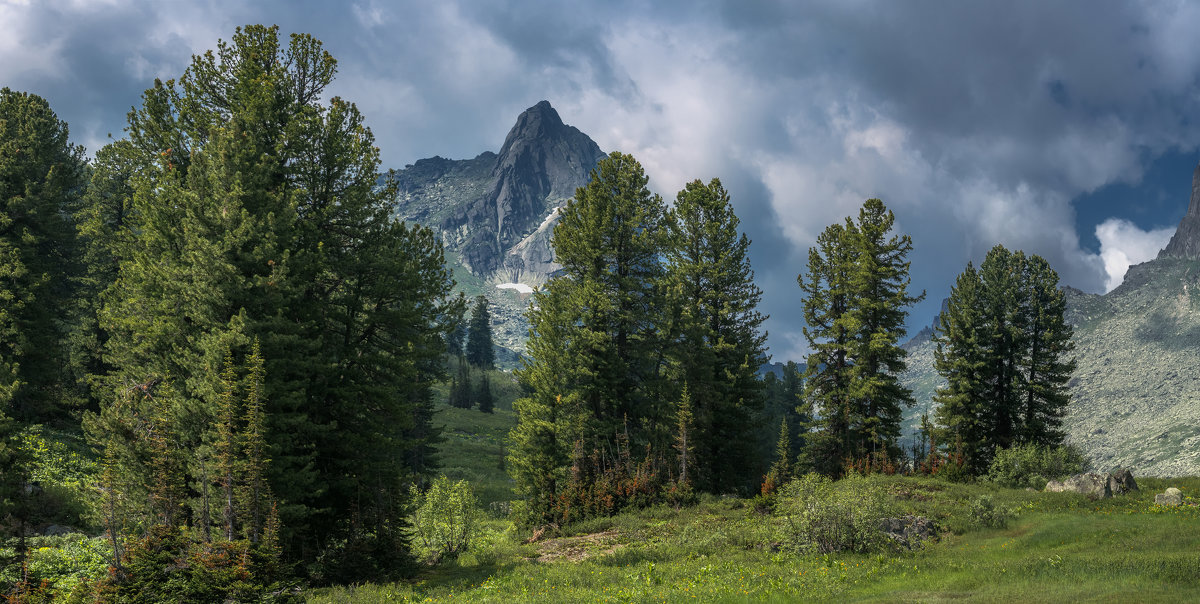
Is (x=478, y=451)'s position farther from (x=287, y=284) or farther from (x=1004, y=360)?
(x=287, y=284)

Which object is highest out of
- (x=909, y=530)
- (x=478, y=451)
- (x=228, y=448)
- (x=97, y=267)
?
(x=97, y=267)

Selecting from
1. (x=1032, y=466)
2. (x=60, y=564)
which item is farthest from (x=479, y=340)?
(x=60, y=564)

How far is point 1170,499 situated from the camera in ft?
75.0

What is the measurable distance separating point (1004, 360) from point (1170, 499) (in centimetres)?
2059

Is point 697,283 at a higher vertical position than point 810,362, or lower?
higher

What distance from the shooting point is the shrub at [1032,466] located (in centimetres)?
3206

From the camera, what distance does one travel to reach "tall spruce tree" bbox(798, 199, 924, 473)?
37719mm

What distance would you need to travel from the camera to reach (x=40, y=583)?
15172 mm

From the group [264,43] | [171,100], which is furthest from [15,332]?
[264,43]

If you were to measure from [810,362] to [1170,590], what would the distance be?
95.4ft

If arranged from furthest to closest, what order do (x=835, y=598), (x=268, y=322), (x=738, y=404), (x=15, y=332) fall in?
(x=738, y=404) → (x=15, y=332) → (x=268, y=322) → (x=835, y=598)

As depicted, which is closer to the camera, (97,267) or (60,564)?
(60,564)

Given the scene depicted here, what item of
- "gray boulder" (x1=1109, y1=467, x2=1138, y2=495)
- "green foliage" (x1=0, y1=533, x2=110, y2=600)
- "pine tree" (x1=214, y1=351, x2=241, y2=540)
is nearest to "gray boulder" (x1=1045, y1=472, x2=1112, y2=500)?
"gray boulder" (x1=1109, y1=467, x2=1138, y2=495)

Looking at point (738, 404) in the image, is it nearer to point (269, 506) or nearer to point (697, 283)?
point (697, 283)
